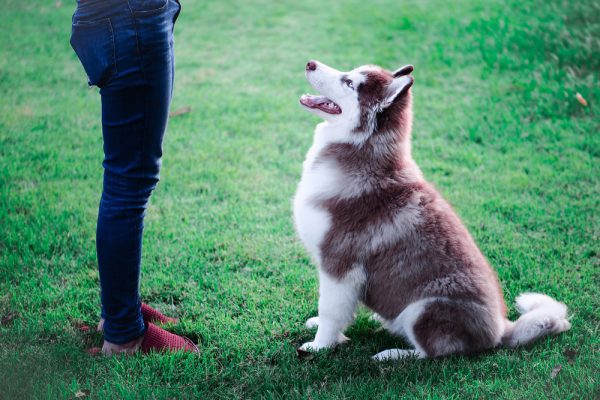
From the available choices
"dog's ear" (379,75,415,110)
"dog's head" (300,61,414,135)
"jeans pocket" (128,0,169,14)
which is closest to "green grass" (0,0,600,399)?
"dog's head" (300,61,414,135)

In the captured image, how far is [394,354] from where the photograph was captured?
9.82ft

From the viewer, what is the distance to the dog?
2855mm

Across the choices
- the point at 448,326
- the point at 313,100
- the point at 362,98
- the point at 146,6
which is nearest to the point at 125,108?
the point at 146,6

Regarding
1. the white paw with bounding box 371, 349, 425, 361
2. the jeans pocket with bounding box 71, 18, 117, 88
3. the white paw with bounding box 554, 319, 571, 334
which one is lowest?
the white paw with bounding box 371, 349, 425, 361

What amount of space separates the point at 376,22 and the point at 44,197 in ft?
20.2

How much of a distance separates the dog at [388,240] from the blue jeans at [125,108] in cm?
83

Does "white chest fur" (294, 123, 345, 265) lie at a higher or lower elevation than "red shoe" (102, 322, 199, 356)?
higher

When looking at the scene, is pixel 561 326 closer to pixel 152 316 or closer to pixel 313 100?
pixel 313 100

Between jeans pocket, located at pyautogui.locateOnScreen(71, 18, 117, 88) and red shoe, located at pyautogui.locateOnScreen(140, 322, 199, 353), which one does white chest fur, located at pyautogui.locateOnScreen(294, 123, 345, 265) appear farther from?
jeans pocket, located at pyautogui.locateOnScreen(71, 18, 117, 88)

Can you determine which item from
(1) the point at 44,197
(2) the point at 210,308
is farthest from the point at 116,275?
(1) the point at 44,197

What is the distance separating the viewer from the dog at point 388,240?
286 centimetres

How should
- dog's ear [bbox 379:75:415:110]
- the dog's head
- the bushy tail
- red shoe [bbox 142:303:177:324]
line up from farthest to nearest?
1. red shoe [bbox 142:303:177:324]
2. the bushy tail
3. the dog's head
4. dog's ear [bbox 379:75:415:110]

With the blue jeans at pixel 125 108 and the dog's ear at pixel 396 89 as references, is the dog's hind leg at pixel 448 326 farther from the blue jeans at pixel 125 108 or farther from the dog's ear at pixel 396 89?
the blue jeans at pixel 125 108

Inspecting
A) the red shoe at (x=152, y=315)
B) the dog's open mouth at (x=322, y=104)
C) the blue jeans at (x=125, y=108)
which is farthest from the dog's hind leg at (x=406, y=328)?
the blue jeans at (x=125, y=108)
